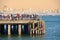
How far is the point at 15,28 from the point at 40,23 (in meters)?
3.30

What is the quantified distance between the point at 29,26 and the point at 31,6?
18830 millimetres

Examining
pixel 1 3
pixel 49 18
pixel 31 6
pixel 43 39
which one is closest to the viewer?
pixel 43 39

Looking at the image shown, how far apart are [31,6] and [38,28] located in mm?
19218

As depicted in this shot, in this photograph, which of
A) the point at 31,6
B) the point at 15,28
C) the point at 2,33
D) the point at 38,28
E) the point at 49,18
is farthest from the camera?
the point at 49,18

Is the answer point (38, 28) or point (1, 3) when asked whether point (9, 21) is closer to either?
point (38, 28)

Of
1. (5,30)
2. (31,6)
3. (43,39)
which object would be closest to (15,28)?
(5,30)

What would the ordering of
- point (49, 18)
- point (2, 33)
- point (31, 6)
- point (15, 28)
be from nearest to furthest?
point (2, 33), point (15, 28), point (31, 6), point (49, 18)

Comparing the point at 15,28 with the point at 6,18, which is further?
the point at 15,28

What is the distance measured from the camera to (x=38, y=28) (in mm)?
21281

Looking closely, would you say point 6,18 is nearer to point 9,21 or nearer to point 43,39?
point 9,21

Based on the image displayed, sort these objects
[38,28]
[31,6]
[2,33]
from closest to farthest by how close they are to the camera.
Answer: [38,28], [2,33], [31,6]

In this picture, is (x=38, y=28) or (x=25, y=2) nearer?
(x=38, y=28)

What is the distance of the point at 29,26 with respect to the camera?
A: 853 inches

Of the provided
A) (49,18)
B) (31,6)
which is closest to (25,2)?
(31,6)
